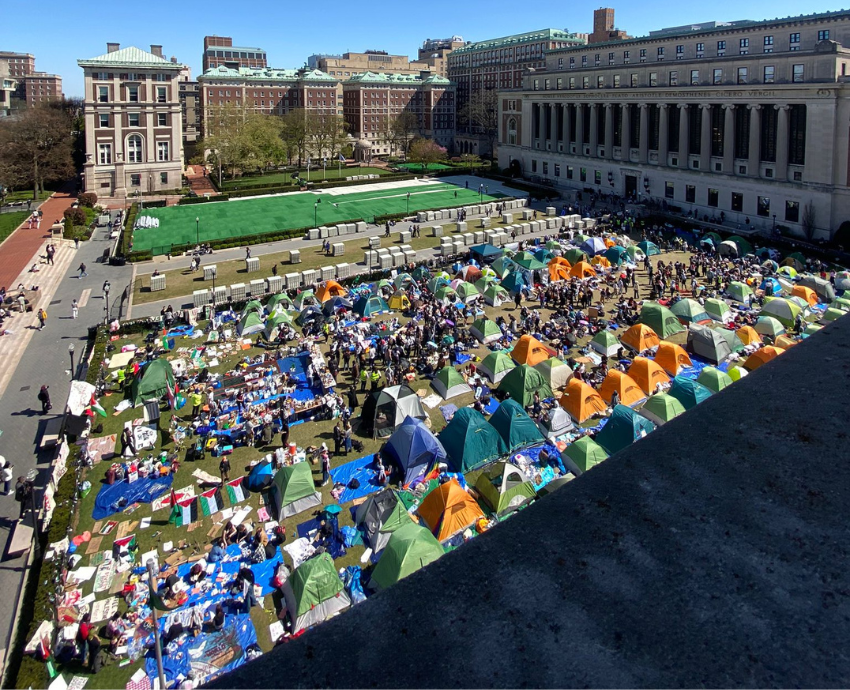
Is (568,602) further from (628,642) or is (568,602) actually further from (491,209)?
(491,209)

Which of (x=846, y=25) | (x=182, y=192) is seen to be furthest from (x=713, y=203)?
(x=182, y=192)

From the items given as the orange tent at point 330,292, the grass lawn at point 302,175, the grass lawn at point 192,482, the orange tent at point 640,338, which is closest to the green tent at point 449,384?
the grass lawn at point 192,482

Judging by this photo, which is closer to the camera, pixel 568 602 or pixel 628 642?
pixel 628 642

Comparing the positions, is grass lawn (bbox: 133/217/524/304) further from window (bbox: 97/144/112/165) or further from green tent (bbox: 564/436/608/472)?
window (bbox: 97/144/112/165)

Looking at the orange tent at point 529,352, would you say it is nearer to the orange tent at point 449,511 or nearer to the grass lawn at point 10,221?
the orange tent at point 449,511

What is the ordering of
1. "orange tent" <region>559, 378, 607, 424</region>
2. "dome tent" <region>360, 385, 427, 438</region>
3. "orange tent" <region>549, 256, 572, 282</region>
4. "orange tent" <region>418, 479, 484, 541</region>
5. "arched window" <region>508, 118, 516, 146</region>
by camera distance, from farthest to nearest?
"arched window" <region>508, 118, 516, 146</region> → "orange tent" <region>549, 256, 572, 282</region> → "orange tent" <region>559, 378, 607, 424</region> → "dome tent" <region>360, 385, 427, 438</region> → "orange tent" <region>418, 479, 484, 541</region>

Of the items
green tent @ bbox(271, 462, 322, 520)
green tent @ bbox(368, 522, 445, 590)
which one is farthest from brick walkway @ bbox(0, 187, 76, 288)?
green tent @ bbox(368, 522, 445, 590)
